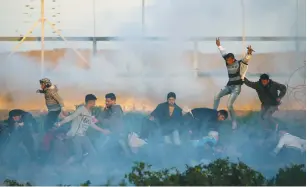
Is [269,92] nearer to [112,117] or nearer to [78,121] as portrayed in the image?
[112,117]

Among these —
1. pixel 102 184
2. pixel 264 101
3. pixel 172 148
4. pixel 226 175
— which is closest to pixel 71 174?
pixel 102 184

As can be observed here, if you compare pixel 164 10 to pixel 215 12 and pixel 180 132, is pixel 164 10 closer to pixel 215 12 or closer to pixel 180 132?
pixel 215 12

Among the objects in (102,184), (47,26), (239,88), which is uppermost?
(47,26)

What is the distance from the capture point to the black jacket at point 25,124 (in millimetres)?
7004

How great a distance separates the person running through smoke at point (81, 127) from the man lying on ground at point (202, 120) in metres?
0.74

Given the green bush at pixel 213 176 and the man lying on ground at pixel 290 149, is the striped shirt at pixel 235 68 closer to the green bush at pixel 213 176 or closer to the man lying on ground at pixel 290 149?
the man lying on ground at pixel 290 149

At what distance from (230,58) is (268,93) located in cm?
46

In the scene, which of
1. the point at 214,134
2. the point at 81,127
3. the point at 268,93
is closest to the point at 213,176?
Result: the point at 214,134

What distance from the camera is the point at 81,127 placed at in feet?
23.0

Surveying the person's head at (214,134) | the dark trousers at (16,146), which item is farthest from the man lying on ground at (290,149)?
the dark trousers at (16,146)

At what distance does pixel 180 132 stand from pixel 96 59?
997 mm

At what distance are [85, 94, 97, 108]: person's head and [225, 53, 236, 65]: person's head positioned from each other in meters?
1.23

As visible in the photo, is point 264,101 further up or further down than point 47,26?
further down

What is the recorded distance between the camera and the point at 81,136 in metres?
6.99
